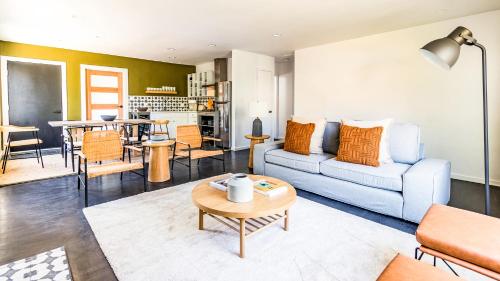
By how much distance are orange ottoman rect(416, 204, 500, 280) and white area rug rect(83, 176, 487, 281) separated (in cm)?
50

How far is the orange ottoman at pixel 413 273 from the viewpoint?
1058 millimetres

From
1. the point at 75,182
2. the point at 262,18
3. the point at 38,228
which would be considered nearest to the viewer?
the point at 38,228

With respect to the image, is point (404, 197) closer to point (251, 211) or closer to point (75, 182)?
point (251, 211)

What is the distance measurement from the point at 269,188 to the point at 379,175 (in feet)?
4.03

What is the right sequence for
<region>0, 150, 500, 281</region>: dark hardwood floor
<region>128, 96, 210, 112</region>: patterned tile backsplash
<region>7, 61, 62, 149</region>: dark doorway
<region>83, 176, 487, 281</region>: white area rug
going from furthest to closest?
<region>128, 96, 210, 112</region>: patterned tile backsplash
<region>7, 61, 62, 149</region>: dark doorway
<region>0, 150, 500, 281</region>: dark hardwood floor
<region>83, 176, 487, 281</region>: white area rug

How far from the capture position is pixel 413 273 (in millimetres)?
1089

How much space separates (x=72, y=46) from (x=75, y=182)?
392 cm

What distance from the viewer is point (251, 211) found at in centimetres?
191

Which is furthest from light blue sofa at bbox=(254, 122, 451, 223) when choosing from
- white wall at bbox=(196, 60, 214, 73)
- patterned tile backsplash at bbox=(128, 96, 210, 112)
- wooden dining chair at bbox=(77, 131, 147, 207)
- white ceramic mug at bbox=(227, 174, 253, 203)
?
patterned tile backsplash at bbox=(128, 96, 210, 112)

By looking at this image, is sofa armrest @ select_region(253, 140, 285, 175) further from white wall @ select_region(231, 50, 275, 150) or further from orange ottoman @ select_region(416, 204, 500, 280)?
white wall @ select_region(231, 50, 275, 150)

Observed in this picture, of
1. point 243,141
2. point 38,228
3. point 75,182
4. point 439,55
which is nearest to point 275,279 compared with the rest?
point 439,55

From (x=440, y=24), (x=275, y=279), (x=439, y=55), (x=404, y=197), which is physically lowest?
(x=275, y=279)

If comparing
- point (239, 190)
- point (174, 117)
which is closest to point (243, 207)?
point (239, 190)

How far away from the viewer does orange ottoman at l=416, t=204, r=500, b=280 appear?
1.27 m
